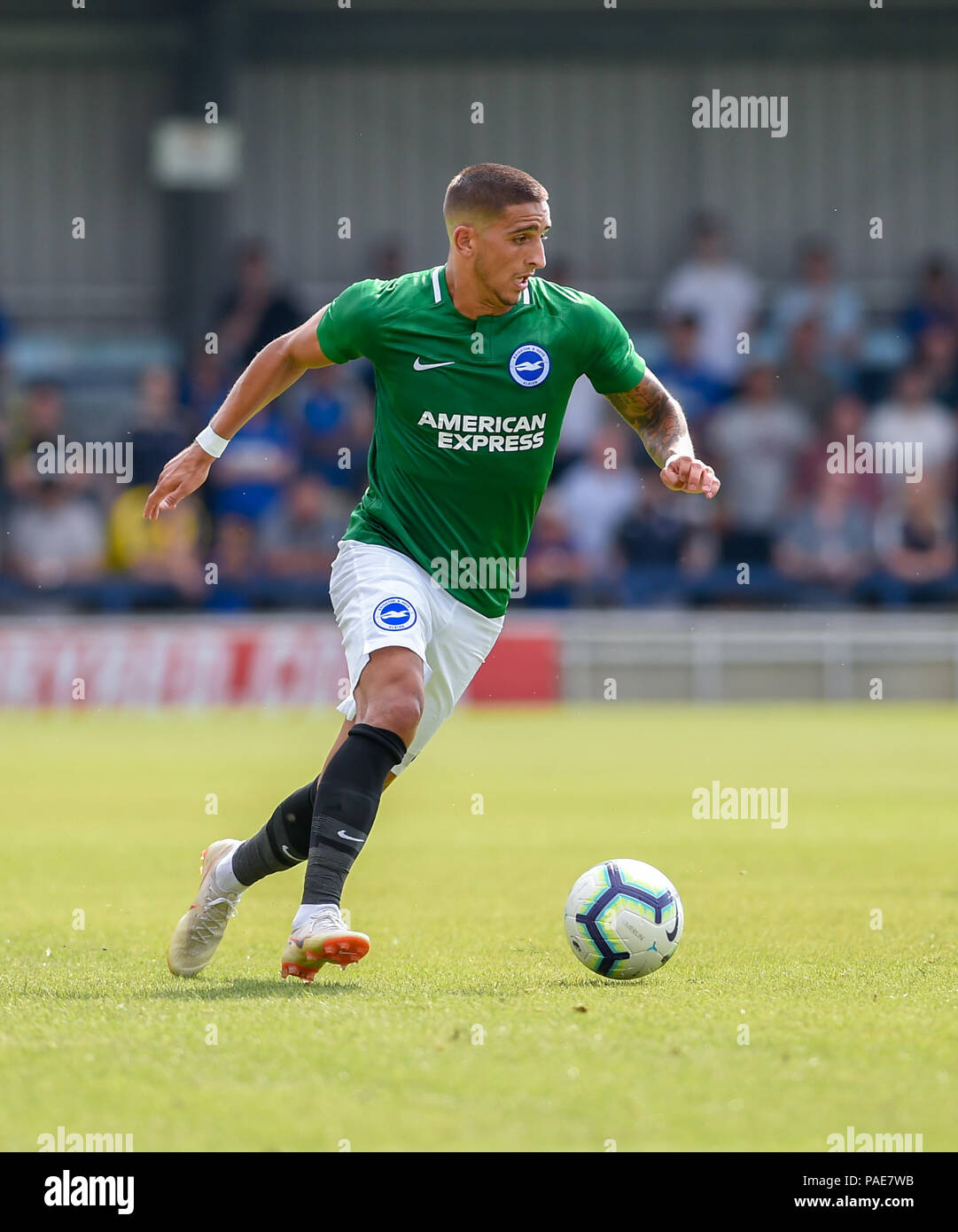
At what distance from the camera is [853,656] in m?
20.5

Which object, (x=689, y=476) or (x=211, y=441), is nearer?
(x=689, y=476)

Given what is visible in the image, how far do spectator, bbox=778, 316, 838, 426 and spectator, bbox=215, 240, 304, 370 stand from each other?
562 cm

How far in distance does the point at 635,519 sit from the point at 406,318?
1452 cm

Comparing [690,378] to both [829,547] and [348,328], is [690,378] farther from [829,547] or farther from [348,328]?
[348,328]

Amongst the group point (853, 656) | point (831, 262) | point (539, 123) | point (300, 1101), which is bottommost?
point (300, 1101)

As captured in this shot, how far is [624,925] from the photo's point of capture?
589cm

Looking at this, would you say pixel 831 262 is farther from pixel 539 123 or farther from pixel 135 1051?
pixel 135 1051

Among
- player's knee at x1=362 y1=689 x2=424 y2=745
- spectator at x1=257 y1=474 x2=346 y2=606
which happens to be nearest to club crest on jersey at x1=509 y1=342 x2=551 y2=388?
player's knee at x1=362 y1=689 x2=424 y2=745

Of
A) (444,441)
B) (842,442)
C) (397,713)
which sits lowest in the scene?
(397,713)

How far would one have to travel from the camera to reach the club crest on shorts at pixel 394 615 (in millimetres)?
5906

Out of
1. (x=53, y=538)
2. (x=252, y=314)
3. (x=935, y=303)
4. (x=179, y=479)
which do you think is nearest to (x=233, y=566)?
(x=53, y=538)

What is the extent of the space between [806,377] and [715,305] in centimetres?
145

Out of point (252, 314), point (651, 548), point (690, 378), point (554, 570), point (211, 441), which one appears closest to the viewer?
point (211, 441)

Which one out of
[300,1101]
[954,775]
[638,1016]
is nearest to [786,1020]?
[638,1016]
